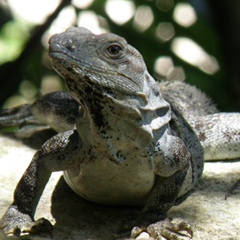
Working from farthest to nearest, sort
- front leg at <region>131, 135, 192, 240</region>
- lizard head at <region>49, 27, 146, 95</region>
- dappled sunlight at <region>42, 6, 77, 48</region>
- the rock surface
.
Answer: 1. dappled sunlight at <region>42, 6, 77, 48</region>
2. the rock surface
3. front leg at <region>131, 135, 192, 240</region>
4. lizard head at <region>49, 27, 146, 95</region>

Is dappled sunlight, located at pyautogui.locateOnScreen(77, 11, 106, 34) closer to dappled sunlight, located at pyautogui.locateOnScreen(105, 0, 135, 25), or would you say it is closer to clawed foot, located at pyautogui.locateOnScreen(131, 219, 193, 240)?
dappled sunlight, located at pyautogui.locateOnScreen(105, 0, 135, 25)

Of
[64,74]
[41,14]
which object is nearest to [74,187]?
[64,74]

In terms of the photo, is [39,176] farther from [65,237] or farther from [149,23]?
[149,23]

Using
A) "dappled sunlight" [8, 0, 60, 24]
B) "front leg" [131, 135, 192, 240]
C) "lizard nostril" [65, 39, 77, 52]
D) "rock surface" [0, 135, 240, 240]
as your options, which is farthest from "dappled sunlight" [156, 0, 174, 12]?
"lizard nostril" [65, 39, 77, 52]

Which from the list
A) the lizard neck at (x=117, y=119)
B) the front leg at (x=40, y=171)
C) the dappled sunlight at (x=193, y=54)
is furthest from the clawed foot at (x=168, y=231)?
the dappled sunlight at (x=193, y=54)

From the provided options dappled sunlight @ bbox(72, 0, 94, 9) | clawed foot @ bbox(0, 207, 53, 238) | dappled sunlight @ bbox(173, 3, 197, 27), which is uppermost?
dappled sunlight @ bbox(173, 3, 197, 27)

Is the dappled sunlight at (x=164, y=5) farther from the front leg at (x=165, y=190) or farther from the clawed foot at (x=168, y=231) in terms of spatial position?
the clawed foot at (x=168, y=231)

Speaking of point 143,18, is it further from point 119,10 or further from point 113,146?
point 113,146

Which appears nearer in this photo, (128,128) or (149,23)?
(128,128)
